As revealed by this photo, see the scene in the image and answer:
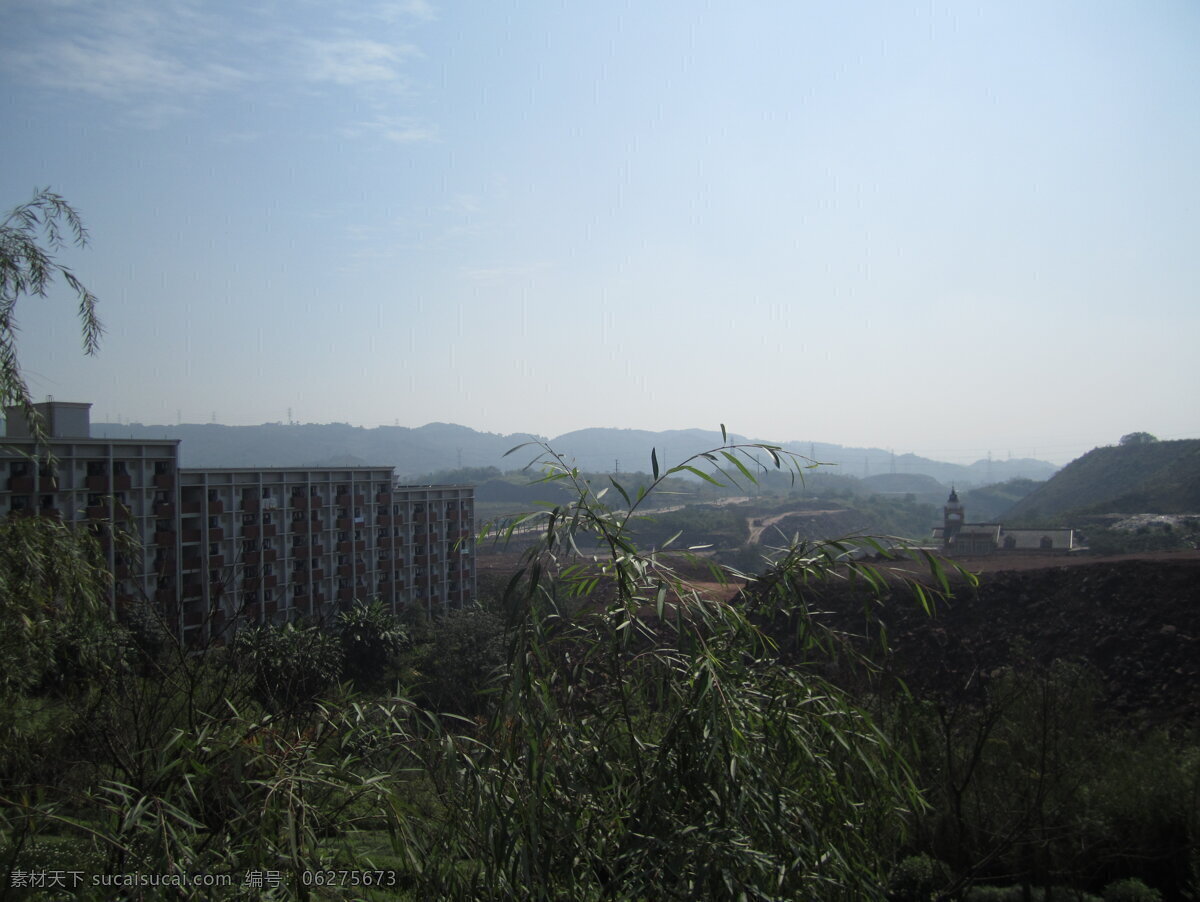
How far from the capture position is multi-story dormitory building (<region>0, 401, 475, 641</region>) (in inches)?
749

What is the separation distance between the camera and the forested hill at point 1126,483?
30.4 metres

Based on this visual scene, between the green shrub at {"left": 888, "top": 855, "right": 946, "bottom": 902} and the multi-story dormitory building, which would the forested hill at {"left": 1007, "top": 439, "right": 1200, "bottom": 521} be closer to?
the multi-story dormitory building

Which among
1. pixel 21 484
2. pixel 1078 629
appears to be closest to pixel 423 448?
pixel 21 484

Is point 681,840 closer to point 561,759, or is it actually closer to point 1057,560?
point 561,759

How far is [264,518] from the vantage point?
2408 cm

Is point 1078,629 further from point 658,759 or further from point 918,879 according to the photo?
point 658,759

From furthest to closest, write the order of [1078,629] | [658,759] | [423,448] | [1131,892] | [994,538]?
[423,448]
[994,538]
[1078,629]
[1131,892]
[658,759]

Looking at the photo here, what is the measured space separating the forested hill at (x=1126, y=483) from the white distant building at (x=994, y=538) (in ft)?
31.2

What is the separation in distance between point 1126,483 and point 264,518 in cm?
4179

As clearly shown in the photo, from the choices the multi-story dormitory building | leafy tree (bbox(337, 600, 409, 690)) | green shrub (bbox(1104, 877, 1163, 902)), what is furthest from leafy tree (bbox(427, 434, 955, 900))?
leafy tree (bbox(337, 600, 409, 690))

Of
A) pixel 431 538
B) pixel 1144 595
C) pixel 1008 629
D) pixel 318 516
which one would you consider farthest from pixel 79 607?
pixel 431 538

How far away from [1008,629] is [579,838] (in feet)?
43.8

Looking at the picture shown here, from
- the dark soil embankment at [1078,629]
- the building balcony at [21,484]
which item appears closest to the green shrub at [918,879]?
the dark soil embankment at [1078,629]

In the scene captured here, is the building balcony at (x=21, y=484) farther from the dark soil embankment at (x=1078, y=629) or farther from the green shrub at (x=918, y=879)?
the green shrub at (x=918, y=879)
